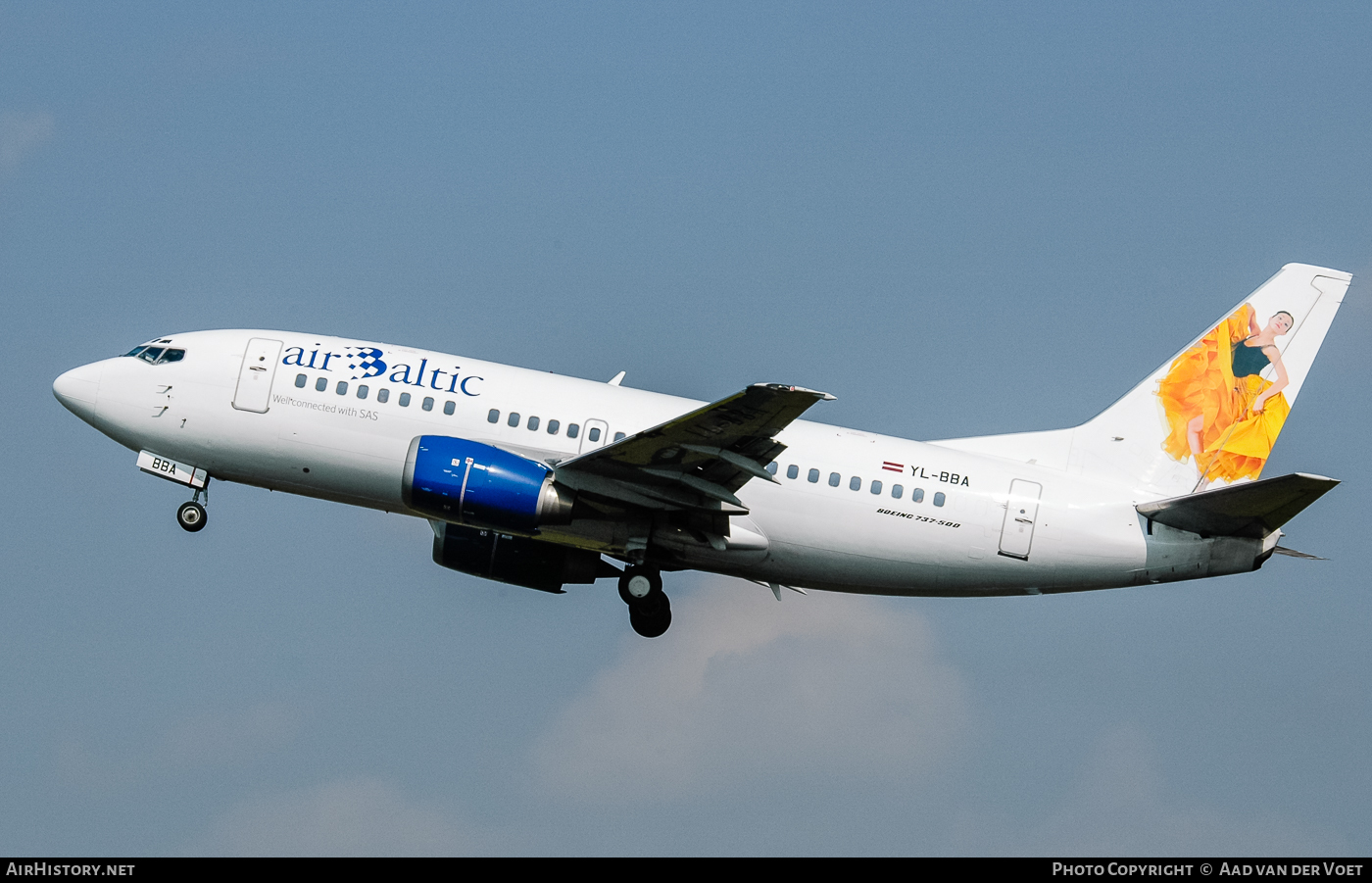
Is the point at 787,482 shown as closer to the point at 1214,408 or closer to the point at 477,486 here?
the point at 477,486

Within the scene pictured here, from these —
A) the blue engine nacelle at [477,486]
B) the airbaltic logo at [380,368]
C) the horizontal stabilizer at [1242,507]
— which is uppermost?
the airbaltic logo at [380,368]

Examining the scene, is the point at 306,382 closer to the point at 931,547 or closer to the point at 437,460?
the point at 437,460

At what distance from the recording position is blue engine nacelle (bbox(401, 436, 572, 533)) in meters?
33.9

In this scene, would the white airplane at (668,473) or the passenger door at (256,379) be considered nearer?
the white airplane at (668,473)

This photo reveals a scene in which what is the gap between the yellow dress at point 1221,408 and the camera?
37656mm

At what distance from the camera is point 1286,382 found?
3825 centimetres

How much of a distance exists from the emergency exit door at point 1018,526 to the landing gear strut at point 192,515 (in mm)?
17491

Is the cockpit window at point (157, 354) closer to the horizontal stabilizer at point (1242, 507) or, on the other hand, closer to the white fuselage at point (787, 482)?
the white fuselage at point (787, 482)

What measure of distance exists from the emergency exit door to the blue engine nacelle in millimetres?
9378

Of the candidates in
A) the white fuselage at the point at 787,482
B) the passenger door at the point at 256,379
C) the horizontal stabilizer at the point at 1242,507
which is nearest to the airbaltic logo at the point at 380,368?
the white fuselage at the point at 787,482

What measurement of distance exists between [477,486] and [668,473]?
3.91 meters

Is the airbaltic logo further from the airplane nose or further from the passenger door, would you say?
the airplane nose

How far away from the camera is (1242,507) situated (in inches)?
1350

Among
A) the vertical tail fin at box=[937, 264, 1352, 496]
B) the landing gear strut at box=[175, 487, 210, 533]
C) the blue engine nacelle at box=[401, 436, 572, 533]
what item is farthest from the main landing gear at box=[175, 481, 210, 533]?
the vertical tail fin at box=[937, 264, 1352, 496]
